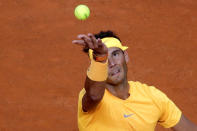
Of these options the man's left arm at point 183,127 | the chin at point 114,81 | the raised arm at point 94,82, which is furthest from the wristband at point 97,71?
the man's left arm at point 183,127

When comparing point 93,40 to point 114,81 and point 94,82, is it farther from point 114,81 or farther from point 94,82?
point 114,81

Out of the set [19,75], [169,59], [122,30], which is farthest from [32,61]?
[169,59]

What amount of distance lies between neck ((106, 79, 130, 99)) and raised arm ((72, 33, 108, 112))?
0.32m

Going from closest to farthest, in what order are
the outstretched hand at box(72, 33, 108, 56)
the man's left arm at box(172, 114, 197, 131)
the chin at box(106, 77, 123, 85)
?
the outstretched hand at box(72, 33, 108, 56) < the chin at box(106, 77, 123, 85) < the man's left arm at box(172, 114, 197, 131)

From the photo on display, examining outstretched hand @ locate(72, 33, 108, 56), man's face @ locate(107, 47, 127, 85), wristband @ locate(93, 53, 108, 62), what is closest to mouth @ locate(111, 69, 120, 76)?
man's face @ locate(107, 47, 127, 85)

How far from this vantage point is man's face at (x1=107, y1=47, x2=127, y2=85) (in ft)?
12.1

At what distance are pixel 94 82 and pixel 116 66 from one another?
1.73 ft

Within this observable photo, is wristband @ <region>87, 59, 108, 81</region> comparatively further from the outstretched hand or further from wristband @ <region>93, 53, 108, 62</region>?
the outstretched hand

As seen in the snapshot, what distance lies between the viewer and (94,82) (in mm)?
3266

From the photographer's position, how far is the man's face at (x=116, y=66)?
12.1 ft

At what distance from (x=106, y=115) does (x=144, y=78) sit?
4.04m

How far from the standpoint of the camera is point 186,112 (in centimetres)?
724

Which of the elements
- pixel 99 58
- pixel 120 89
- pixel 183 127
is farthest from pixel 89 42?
pixel 183 127

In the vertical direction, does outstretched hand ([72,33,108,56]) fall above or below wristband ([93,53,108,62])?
above
